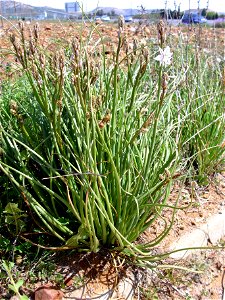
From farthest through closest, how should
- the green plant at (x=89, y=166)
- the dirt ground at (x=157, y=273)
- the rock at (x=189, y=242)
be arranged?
the rock at (x=189, y=242)
the dirt ground at (x=157, y=273)
the green plant at (x=89, y=166)

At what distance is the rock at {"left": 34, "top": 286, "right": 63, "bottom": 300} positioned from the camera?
5.85ft

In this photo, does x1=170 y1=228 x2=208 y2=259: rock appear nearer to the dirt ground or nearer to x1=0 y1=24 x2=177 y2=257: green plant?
the dirt ground

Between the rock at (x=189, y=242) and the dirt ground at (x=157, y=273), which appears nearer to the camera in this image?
the dirt ground at (x=157, y=273)

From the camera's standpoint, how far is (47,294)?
1783 mm

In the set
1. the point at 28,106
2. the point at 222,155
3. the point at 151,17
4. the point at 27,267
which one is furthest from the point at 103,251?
the point at 151,17

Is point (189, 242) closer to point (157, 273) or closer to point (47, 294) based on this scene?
point (157, 273)

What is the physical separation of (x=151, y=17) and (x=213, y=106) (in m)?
0.94

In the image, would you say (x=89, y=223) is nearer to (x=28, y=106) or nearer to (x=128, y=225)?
(x=128, y=225)

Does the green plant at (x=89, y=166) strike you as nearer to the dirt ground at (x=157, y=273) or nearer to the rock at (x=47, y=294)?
the dirt ground at (x=157, y=273)

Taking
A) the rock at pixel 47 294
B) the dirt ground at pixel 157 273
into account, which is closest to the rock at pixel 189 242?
the dirt ground at pixel 157 273

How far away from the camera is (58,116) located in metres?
1.87

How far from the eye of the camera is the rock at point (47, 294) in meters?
1.78

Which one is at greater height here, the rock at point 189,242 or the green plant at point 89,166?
the green plant at point 89,166

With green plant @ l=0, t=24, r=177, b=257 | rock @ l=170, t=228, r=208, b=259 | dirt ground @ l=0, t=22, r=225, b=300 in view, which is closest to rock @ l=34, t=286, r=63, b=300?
dirt ground @ l=0, t=22, r=225, b=300
